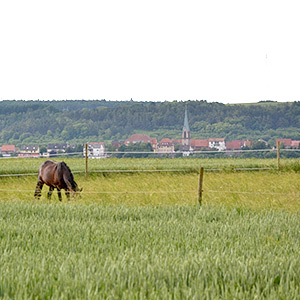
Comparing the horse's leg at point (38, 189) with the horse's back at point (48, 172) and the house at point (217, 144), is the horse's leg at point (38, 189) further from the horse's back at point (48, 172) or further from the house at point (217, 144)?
the house at point (217, 144)

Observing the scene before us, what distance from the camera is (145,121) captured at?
5910 inches

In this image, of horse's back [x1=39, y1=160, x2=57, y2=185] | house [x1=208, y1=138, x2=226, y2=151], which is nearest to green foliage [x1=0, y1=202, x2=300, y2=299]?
horse's back [x1=39, y1=160, x2=57, y2=185]

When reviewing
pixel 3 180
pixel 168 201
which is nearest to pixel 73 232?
pixel 168 201

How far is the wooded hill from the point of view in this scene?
124938mm

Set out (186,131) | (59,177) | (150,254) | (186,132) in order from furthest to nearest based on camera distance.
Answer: (186,131) < (186,132) < (59,177) < (150,254)

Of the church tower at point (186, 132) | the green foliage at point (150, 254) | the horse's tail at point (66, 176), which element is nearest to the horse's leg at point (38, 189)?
the horse's tail at point (66, 176)

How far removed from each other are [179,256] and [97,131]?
5235 inches

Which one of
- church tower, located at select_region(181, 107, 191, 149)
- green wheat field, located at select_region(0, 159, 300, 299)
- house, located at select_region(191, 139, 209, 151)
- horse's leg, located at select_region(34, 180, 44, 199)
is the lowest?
house, located at select_region(191, 139, 209, 151)

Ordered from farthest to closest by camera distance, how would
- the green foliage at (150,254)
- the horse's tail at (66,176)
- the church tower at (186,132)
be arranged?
1. the church tower at (186,132)
2. the horse's tail at (66,176)
3. the green foliage at (150,254)

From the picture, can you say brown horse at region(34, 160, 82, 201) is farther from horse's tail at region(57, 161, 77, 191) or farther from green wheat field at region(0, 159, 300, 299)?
green wheat field at region(0, 159, 300, 299)

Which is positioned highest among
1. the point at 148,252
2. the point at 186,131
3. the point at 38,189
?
the point at 148,252

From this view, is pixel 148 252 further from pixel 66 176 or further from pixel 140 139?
pixel 140 139

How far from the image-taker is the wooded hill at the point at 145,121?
12494 cm

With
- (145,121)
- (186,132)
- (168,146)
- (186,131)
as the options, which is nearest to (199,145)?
(168,146)
